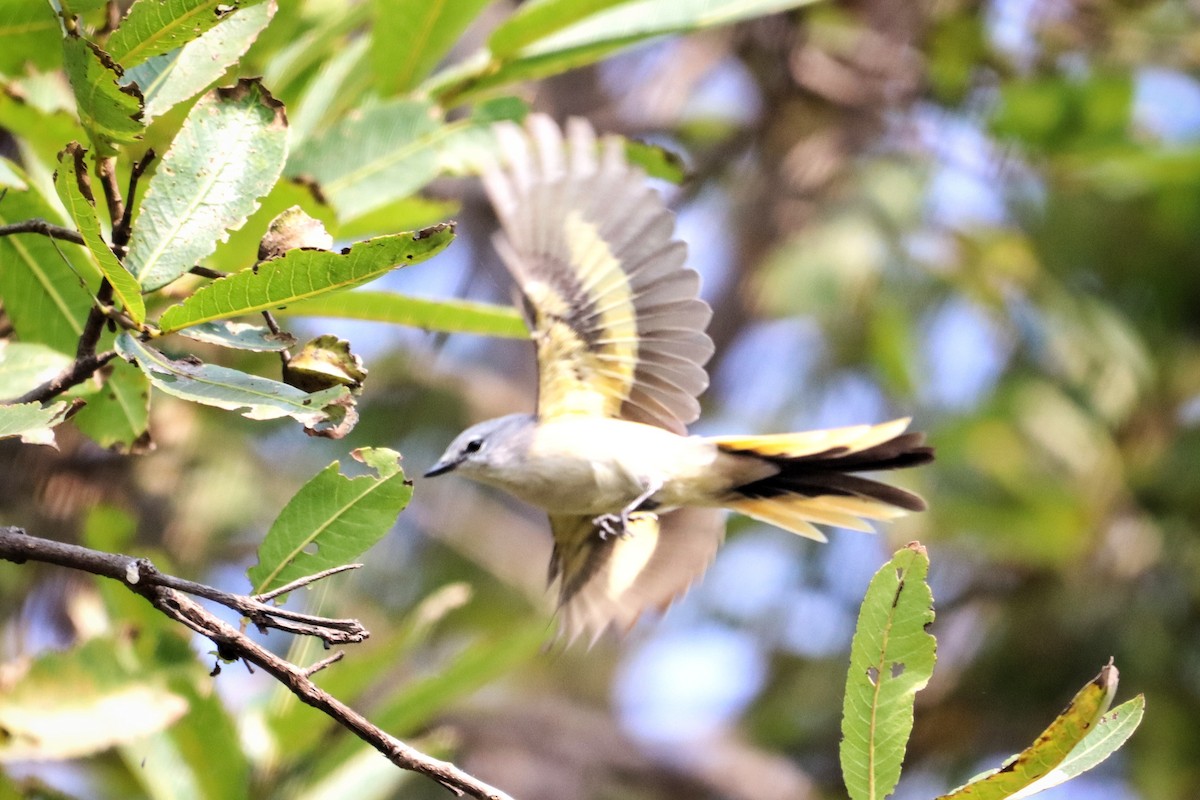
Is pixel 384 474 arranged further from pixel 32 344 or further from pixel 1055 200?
pixel 1055 200

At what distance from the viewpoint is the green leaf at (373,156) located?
4.72 feet

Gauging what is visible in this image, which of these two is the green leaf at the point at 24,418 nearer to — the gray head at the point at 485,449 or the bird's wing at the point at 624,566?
the gray head at the point at 485,449

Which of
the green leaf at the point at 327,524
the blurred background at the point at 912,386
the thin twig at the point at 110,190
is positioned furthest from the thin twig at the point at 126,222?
the blurred background at the point at 912,386

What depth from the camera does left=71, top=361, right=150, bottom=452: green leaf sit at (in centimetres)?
131

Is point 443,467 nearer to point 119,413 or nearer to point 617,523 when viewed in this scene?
point 617,523

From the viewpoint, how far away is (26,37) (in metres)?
1.30

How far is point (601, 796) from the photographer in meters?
4.47

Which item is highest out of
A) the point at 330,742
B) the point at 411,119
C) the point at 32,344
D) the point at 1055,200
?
the point at 411,119

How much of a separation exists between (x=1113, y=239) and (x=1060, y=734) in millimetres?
4375

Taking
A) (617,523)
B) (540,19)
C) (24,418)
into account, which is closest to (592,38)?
(540,19)

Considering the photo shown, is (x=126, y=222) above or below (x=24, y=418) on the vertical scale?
above

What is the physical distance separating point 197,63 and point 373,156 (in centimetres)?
40

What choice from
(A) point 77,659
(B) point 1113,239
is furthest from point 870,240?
(A) point 77,659

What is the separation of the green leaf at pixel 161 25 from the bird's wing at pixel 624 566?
3.74 feet
